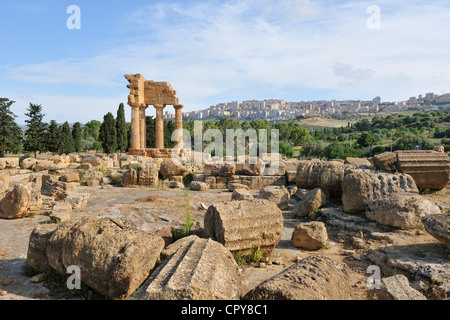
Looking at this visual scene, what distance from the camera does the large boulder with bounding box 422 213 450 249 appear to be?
4883 millimetres

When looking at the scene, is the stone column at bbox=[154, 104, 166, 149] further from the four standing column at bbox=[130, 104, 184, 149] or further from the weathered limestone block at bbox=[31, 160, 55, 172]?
the weathered limestone block at bbox=[31, 160, 55, 172]

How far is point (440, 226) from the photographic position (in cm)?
497

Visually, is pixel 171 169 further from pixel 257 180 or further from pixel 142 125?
pixel 142 125

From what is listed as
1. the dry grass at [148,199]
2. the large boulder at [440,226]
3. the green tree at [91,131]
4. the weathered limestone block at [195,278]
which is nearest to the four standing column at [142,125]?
the dry grass at [148,199]

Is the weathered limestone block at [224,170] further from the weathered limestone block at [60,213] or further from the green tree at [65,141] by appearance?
the green tree at [65,141]

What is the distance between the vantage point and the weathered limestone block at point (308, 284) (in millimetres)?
3254

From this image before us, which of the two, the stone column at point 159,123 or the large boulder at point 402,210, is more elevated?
the stone column at point 159,123

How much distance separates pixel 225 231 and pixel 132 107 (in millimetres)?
18286

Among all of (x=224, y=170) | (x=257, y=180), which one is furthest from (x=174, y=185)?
(x=257, y=180)

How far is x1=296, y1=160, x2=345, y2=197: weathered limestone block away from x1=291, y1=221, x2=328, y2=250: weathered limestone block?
3.33 metres

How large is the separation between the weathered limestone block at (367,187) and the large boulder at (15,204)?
26.6ft

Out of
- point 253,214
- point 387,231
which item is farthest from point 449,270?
point 253,214
